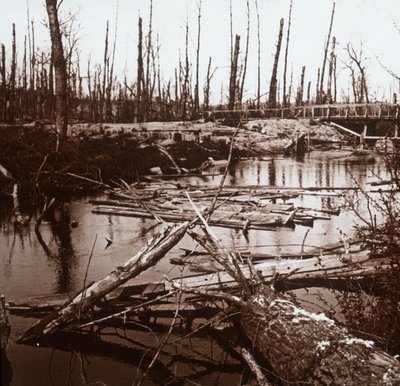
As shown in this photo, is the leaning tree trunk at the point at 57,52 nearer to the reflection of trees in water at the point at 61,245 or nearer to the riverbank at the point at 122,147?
the riverbank at the point at 122,147

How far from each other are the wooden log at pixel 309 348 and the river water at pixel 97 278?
67 centimetres

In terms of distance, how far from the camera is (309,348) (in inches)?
158

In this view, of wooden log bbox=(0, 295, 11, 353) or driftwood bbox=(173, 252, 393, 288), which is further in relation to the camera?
driftwood bbox=(173, 252, 393, 288)

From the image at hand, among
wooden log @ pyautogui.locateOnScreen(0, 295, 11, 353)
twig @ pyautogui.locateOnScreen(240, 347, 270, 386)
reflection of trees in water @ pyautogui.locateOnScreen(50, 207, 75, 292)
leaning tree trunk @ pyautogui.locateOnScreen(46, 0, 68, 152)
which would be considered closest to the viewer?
twig @ pyautogui.locateOnScreen(240, 347, 270, 386)

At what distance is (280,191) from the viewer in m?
15.1

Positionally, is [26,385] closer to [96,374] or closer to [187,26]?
[96,374]

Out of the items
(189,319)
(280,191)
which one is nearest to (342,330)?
(189,319)

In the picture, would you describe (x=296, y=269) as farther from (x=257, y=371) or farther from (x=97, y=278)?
(x=97, y=278)

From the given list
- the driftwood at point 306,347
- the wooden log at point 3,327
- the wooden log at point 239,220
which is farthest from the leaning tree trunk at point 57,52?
the driftwood at point 306,347

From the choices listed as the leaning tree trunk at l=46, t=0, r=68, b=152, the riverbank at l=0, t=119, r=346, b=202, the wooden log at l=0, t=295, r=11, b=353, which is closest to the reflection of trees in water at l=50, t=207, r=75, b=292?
the riverbank at l=0, t=119, r=346, b=202

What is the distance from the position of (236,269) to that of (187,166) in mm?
17367

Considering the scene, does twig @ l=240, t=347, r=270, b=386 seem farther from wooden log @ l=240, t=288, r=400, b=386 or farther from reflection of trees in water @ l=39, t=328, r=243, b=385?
reflection of trees in water @ l=39, t=328, r=243, b=385

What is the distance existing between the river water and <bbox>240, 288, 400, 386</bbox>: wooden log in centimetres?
67

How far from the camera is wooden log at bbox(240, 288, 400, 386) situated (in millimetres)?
3568
